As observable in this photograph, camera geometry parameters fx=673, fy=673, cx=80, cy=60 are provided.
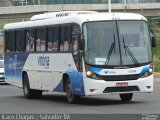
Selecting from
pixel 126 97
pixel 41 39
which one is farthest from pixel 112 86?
pixel 41 39

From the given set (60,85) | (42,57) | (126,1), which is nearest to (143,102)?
(60,85)

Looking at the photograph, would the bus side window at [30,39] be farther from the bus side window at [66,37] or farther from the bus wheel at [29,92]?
the bus side window at [66,37]

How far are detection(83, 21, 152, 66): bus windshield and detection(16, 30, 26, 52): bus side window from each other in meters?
6.00

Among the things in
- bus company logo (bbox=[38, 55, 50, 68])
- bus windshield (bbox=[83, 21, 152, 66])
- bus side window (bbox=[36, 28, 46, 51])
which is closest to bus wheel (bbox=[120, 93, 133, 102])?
bus windshield (bbox=[83, 21, 152, 66])

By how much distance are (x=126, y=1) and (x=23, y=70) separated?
68.4 metres

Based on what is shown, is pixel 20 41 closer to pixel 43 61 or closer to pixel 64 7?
pixel 43 61

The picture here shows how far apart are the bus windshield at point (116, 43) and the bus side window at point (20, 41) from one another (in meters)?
6.00

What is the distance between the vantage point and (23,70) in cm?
2642

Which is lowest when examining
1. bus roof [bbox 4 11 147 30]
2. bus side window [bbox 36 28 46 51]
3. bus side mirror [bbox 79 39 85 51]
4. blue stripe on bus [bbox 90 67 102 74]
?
blue stripe on bus [bbox 90 67 102 74]

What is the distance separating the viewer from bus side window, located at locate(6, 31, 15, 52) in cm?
2764

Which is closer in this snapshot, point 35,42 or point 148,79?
point 148,79

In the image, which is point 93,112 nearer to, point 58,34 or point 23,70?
point 58,34

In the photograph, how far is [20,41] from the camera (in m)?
26.6

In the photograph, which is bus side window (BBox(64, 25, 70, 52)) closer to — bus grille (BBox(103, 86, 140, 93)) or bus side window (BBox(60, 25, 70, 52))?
bus side window (BBox(60, 25, 70, 52))
